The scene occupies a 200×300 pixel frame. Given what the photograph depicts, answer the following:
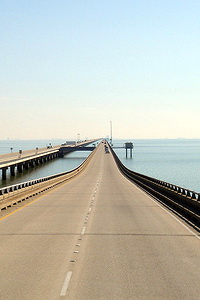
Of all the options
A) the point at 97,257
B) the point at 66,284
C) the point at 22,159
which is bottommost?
the point at 22,159

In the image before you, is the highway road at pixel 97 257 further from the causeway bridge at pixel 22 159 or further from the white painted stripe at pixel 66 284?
the causeway bridge at pixel 22 159

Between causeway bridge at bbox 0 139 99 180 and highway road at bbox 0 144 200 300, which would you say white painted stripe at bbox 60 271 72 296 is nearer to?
highway road at bbox 0 144 200 300

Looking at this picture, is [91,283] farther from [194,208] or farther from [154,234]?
[194,208]

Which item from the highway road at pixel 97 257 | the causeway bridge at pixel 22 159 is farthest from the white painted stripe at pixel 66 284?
the causeway bridge at pixel 22 159

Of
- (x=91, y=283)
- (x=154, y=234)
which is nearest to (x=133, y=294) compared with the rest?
(x=91, y=283)

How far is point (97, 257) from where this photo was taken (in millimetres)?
12938

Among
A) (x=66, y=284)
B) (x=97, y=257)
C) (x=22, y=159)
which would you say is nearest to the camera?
(x=66, y=284)

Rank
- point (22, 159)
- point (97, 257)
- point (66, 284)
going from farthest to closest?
point (22, 159) < point (97, 257) < point (66, 284)

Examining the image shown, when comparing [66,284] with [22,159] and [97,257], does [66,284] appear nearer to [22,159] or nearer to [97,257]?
[97,257]

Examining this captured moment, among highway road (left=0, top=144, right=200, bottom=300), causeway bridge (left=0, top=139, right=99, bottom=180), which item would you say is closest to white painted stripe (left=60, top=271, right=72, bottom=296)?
highway road (left=0, top=144, right=200, bottom=300)

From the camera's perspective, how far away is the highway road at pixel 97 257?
9586 millimetres

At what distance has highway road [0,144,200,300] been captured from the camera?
9.59 metres

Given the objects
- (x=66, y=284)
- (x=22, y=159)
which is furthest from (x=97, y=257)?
(x=22, y=159)

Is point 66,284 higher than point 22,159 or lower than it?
higher
